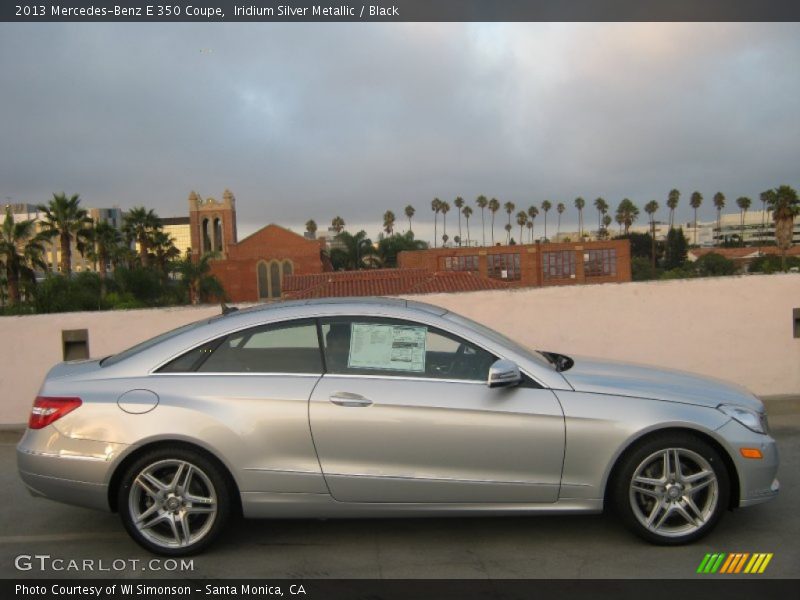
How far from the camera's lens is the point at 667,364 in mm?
7238

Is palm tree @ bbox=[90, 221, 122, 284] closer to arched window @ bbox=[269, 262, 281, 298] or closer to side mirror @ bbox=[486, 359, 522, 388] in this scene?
arched window @ bbox=[269, 262, 281, 298]

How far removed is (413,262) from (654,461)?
81.6 m

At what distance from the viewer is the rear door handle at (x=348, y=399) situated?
376cm

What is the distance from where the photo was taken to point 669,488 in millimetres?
3801

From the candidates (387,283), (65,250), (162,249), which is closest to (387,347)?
(65,250)

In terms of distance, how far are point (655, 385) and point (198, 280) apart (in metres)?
55.0

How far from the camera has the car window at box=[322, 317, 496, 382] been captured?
3906 millimetres

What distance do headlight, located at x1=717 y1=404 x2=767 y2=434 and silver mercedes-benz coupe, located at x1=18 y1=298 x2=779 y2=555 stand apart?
0.01m

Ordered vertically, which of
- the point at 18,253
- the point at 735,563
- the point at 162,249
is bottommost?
the point at 735,563

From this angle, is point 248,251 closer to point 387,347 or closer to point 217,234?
point 217,234

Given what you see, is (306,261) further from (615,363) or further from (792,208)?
(615,363)

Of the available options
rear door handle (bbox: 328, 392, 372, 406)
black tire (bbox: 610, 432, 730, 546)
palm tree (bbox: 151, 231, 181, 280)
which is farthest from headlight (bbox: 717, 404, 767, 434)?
palm tree (bbox: 151, 231, 181, 280)
